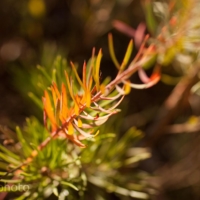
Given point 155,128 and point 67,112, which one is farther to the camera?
point 155,128

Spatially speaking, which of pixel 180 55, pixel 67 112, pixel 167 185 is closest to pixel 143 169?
pixel 167 185

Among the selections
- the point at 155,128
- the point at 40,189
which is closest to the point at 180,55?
the point at 155,128

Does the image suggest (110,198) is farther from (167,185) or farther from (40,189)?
Result: (40,189)

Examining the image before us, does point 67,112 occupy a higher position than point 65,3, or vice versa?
point 65,3

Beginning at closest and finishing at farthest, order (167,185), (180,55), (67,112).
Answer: (67,112) < (180,55) < (167,185)

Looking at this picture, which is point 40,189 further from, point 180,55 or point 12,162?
point 180,55

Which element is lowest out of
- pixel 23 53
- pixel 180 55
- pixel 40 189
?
pixel 40 189

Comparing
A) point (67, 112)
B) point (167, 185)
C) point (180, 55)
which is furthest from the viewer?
point (167, 185)
